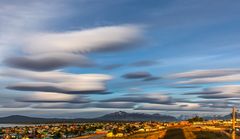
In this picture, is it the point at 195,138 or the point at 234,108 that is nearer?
the point at 234,108

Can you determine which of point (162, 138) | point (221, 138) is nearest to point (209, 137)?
point (221, 138)

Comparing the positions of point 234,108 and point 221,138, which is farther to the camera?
point 221,138

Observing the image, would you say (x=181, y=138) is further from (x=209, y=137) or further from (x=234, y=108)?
(x=234, y=108)

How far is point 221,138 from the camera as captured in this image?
150500 millimetres

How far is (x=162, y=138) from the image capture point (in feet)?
521

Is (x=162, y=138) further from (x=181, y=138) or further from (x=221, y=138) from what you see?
(x=221, y=138)

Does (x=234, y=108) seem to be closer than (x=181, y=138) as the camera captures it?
Yes

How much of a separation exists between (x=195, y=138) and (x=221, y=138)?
931 cm

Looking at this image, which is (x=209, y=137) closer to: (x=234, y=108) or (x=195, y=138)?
(x=195, y=138)

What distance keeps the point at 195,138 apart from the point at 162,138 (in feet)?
44.7

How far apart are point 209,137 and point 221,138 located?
5.16 m

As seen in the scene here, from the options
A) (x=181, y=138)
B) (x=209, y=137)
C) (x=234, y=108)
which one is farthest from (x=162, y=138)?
(x=234, y=108)

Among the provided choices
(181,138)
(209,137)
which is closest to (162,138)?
(181,138)

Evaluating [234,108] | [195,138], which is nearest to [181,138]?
[195,138]
